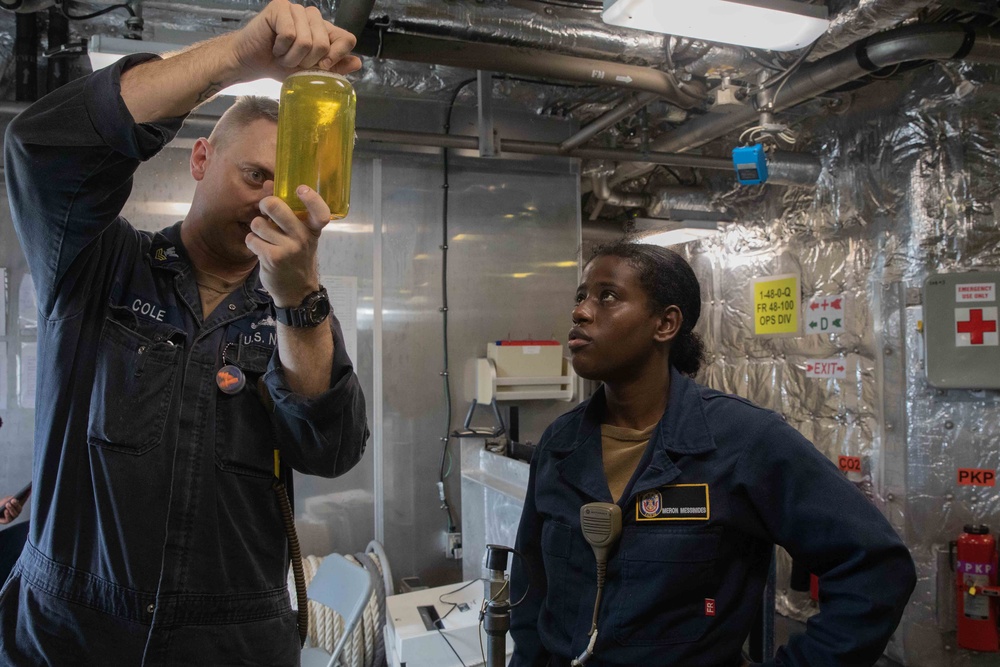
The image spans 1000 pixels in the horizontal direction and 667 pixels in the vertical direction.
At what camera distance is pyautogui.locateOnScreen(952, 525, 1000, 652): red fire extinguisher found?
3.13 meters

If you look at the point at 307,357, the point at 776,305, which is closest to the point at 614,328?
the point at 307,357

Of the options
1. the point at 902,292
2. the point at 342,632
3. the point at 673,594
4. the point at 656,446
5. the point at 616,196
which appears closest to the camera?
the point at 673,594

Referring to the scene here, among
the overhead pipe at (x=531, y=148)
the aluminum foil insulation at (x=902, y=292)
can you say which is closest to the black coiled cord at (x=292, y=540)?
the overhead pipe at (x=531, y=148)

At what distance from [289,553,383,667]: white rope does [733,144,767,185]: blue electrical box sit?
2.29 meters

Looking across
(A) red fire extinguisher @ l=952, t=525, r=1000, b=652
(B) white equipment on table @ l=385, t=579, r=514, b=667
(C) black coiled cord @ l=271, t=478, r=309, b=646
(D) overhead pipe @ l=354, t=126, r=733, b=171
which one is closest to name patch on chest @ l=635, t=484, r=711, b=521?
(C) black coiled cord @ l=271, t=478, r=309, b=646

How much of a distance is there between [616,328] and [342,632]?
1.96 metres

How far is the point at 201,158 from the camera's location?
1.13 meters

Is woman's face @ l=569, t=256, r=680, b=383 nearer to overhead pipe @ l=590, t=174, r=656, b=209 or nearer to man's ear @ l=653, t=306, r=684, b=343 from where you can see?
man's ear @ l=653, t=306, r=684, b=343

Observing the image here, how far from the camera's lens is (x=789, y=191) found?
173 inches

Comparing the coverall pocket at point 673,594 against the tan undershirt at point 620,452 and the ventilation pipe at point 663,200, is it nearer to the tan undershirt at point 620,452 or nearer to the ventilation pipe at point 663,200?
the tan undershirt at point 620,452

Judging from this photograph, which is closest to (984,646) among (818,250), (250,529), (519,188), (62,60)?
(818,250)

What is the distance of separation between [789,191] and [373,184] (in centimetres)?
254

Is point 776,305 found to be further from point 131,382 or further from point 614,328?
point 131,382

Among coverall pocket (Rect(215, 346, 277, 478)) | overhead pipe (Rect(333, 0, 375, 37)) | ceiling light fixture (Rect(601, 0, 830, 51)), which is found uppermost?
overhead pipe (Rect(333, 0, 375, 37))
